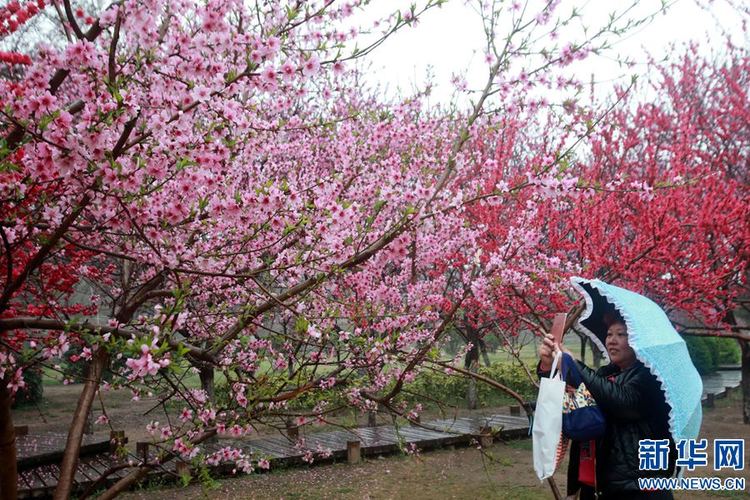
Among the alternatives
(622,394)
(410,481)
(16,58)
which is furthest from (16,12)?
(410,481)

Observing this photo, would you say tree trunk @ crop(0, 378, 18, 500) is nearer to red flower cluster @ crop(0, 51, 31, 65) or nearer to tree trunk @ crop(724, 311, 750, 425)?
red flower cluster @ crop(0, 51, 31, 65)

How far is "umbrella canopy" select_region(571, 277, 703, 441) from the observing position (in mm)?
A: 2662

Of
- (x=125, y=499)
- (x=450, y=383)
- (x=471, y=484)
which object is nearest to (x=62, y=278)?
(x=125, y=499)

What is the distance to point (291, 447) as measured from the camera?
8.75 m

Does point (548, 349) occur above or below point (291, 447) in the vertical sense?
above

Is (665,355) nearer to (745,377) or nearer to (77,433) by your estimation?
(77,433)

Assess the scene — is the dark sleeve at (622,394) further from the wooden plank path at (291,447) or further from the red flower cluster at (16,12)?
the wooden plank path at (291,447)

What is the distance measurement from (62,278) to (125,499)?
2.82 m

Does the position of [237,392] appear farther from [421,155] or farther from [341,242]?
[421,155]

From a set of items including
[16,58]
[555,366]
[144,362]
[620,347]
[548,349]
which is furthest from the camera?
[620,347]

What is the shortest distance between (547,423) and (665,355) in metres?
0.71

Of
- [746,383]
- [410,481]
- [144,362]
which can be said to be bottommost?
[410,481]

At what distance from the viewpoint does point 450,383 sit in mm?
15281

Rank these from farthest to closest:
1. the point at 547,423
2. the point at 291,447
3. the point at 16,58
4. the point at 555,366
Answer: the point at 291,447, the point at 16,58, the point at 555,366, the point at 547,423
